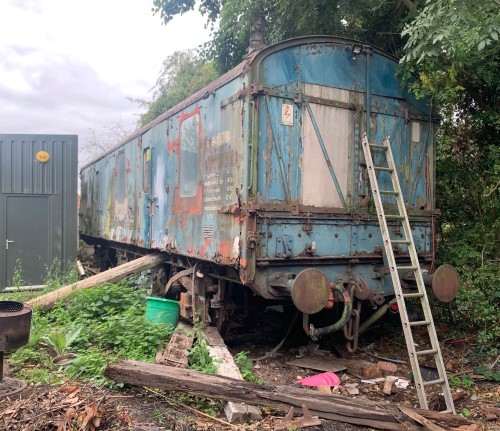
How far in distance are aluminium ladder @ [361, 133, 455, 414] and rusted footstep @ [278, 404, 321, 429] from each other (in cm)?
118

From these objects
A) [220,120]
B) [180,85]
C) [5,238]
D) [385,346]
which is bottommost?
[385,346]

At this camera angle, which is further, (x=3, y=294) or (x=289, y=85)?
(x=3, y=294)

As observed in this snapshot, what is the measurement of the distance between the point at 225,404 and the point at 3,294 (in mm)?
7222

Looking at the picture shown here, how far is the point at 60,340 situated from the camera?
5.32 m

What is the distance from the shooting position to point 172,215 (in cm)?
754

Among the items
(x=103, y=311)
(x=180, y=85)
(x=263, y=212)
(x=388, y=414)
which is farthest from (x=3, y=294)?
(x=180, y=85)

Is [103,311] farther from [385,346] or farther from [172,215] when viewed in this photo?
[385,346]

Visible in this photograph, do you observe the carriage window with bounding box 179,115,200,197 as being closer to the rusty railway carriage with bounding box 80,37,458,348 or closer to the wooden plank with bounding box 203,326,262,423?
the rusty railway carriage with bounding box 80,37,458,348

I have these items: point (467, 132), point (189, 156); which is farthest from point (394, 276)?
point (189, 156)

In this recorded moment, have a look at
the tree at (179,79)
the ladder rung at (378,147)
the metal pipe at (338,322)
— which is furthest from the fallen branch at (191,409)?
the tree at (179,79)

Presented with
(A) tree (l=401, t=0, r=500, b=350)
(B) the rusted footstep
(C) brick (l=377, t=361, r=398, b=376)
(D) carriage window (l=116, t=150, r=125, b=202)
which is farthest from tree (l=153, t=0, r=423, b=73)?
(B) the rusted footstep

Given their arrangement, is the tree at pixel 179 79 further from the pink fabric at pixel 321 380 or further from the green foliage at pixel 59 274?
the pink fabric at pixel 321 380

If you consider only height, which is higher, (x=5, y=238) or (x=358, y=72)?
(x=358, y=72)

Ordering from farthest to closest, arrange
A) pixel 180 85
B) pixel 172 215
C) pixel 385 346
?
pixel 180 85 → pixel 172 215 → pixel 385 346
